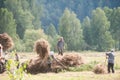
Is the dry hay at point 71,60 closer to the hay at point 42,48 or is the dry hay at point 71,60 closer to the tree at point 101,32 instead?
the hay at point 42,48

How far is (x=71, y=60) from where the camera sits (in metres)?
32.9

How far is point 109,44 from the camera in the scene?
331 ft

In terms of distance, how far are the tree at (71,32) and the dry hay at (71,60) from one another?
216 ft

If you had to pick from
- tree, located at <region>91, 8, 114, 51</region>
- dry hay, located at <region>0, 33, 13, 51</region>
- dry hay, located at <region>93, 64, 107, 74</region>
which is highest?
tree, located at <region>91, 8, 114, 51</region>

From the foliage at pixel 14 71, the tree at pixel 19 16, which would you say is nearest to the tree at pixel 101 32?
the tree at pixel 19 16

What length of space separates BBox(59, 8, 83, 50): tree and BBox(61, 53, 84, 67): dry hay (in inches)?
2588

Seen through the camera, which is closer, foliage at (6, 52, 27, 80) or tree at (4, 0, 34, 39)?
foliage at (6, 52, 27, 80)

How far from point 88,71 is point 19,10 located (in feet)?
244

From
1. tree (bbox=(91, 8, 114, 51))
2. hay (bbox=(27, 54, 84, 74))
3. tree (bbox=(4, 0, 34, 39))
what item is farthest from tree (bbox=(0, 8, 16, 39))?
hay (bbox=(27, 54, 84, 74))

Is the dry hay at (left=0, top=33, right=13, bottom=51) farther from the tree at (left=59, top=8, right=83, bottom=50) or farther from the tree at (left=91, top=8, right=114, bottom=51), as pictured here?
the tree at (left=91, top=8, right=114, bottom=51)

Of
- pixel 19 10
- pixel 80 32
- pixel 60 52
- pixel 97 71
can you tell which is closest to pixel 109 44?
pixel 80 32

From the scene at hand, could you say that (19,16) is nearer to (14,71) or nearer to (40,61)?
(40,61)

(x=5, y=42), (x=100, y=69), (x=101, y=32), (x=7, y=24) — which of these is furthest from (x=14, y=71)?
(x=101, y=32)

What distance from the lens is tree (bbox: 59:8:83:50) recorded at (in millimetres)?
101875
